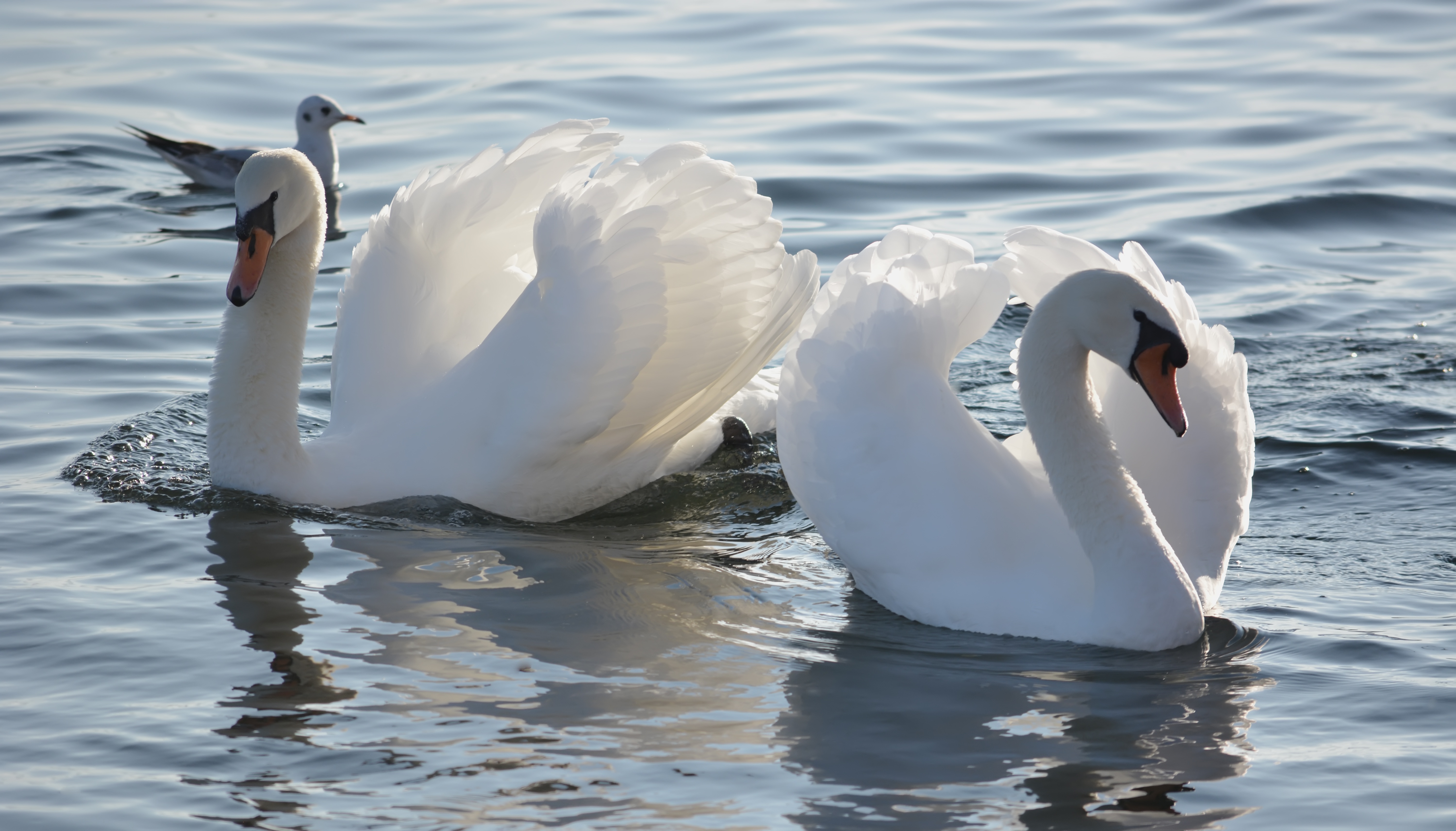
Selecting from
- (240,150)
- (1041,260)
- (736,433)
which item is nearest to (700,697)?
(1041,260)

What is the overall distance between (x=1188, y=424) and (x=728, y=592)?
169 centimetres

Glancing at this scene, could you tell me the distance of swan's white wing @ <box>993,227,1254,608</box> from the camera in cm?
579

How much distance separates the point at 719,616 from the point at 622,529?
3.79 ft

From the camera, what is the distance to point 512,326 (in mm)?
6586

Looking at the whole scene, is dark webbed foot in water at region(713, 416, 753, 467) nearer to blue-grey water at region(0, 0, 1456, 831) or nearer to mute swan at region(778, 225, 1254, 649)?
blue-grey water at region(0, 0, 1456, 831)

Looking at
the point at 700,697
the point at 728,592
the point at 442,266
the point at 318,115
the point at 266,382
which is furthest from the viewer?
the point at 318,115

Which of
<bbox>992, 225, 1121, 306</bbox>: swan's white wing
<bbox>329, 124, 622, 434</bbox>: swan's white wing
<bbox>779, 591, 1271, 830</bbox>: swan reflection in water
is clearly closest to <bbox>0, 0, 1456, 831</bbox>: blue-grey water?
<bbox>779, 591, 1271, 830</bbox>: swan reflection in water

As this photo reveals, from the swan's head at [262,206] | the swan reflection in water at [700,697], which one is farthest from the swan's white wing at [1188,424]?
the swan's head at [262,206]

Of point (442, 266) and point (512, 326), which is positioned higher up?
point (442, 266)

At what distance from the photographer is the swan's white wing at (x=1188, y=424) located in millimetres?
5793

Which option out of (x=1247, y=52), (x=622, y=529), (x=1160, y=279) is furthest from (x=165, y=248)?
(x=1247, y=52)

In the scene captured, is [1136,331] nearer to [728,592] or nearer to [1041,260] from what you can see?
[1041,260]

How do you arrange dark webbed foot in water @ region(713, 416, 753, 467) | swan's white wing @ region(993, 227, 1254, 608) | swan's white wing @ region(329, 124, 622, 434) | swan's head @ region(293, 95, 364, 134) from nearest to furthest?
swan's white wing @ region(993, 227, 1254, 608) → swan's white wing @ region(329, 124, 622, 434) → dark webbed foot in water @ region(713, 416, 753, 467) → swan's head @ region(293, 95, 364, 134)

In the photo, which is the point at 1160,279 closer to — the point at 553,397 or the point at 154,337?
the point at 553,397
